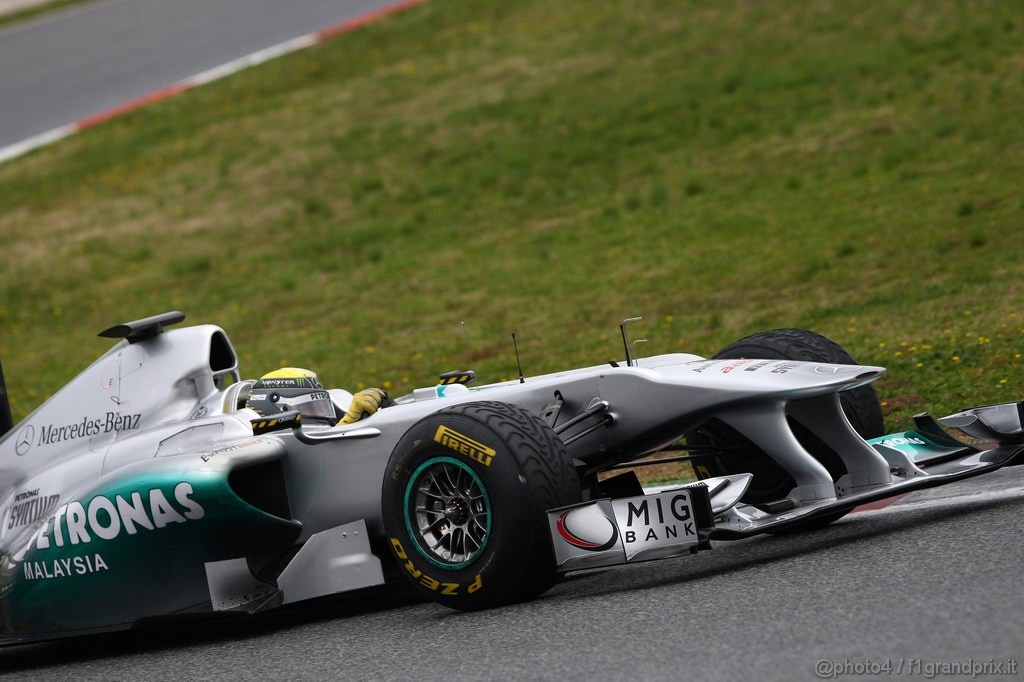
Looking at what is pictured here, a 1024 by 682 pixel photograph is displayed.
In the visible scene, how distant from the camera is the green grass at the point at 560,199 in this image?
544 inches

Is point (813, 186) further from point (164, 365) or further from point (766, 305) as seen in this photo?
point (164, 365)

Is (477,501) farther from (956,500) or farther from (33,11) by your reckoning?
(33,11)

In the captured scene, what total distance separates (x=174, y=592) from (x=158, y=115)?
2167cm

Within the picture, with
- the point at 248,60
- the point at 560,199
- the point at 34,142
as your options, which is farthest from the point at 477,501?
the point at 248,60

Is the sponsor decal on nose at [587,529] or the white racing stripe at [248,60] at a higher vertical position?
the white racing stripe at [248,60]

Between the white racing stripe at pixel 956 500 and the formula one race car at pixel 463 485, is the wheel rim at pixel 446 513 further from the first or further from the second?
the white racing stripe at pixel 956 500

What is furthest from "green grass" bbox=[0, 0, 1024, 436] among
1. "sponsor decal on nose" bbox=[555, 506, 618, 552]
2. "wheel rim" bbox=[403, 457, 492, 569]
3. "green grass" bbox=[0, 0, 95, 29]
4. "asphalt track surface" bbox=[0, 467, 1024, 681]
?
"green grass" bbox=[0, 0, 95, 29]

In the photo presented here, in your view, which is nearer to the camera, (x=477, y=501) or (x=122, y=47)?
(x=477, y=501)

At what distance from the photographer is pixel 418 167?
22.8 meters

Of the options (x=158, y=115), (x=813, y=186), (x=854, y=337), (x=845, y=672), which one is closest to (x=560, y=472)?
(x=845, y=672)

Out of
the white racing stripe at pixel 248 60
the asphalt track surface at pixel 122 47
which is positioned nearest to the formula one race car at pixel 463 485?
the white racing stripe at pixel 248 60

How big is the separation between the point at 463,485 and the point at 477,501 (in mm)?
95

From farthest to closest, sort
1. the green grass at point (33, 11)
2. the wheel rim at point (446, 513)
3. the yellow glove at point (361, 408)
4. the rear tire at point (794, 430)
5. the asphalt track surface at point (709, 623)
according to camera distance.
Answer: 1. the green grass at point (33, 11)
2. the yellow glove at point (361, 408)
3. the rear tire at point (794, 430)
4. the wheel rim at point (446, 513)
5. the asphalt track surface at point (709, 623)

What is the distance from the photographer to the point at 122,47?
31188 millimetres
